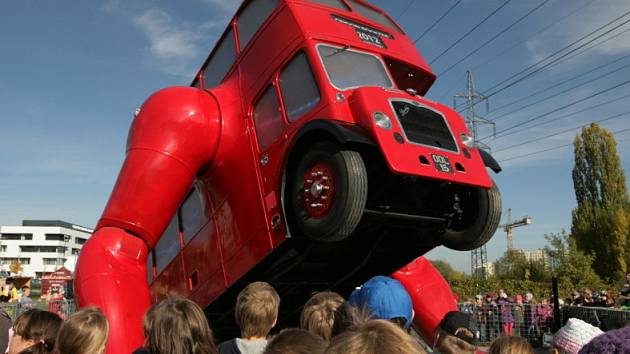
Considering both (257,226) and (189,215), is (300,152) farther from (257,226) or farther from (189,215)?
(189,215)

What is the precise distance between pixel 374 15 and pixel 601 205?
45147 mm

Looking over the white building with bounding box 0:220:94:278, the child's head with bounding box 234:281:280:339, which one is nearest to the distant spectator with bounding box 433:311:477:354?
the child's head with bounding box 234:281:280:339

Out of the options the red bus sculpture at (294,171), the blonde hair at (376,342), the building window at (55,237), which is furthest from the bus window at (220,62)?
the building window at (55,237)

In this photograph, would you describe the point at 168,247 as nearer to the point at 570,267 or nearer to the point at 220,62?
the point at 220,62

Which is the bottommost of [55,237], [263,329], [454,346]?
[454,346]

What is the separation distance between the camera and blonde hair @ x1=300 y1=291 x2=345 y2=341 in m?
3.22

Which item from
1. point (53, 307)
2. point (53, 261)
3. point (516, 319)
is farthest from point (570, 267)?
point (53, 261)

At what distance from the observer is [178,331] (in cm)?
270

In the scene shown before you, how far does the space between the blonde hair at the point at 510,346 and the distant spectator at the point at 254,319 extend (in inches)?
49.5

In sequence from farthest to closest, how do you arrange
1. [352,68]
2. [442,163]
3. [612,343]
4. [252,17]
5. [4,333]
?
[252,17], [352,68], [442,163], [4,333], [612,343]

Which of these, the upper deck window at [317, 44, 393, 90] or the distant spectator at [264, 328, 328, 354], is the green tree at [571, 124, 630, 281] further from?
the distant spectator at [264, 328, 328, 354]

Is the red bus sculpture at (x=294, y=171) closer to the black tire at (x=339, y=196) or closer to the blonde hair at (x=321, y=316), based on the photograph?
the black tire at (x=339, y=196)

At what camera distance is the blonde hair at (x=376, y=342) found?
4.25 ft

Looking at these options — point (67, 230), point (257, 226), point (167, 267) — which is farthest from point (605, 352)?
point (67, 230)
